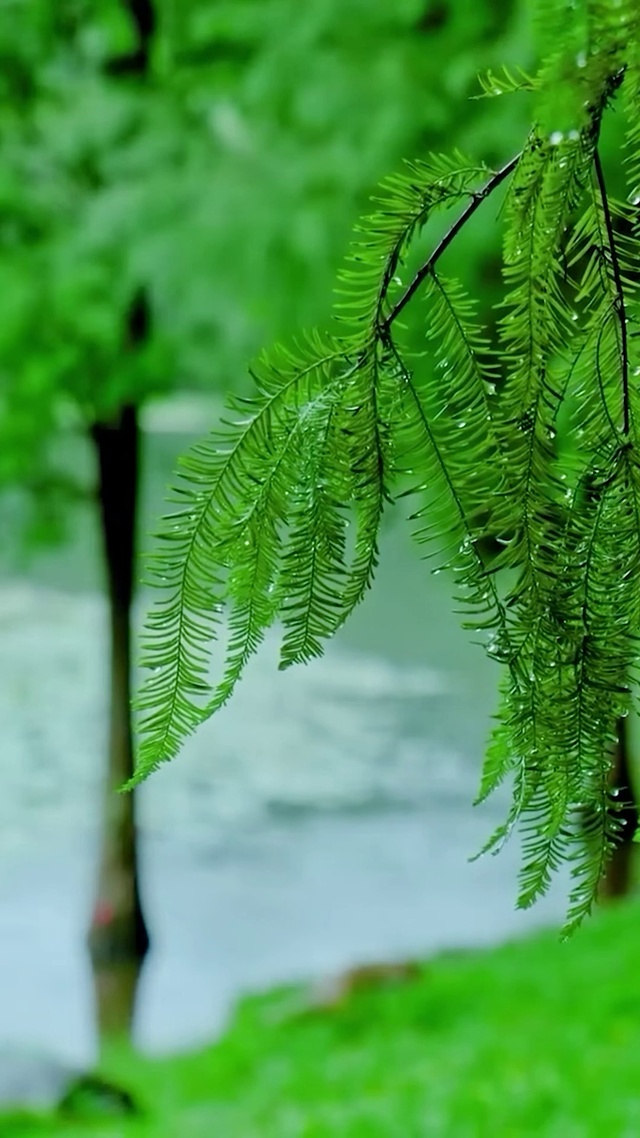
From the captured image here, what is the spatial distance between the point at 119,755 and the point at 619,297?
555 cm

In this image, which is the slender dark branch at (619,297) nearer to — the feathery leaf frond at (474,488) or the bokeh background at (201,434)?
the feathery leaf frond at (474,488)

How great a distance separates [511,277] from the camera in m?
0.79

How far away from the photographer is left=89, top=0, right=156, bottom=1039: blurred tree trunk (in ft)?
19.7

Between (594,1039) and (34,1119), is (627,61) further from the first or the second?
(34,1119)

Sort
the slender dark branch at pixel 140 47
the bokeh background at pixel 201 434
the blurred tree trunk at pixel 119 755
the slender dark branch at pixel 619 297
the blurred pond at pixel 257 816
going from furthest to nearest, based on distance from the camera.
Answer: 1. the blurred pond at pixel 257 816
2. the blurred tree trunk at pixel 119 755
3. the slender dark branch at pixel 140 47
4. the bokeh background at pixel 201 434
5. the slender dark branch at pixel 619 297

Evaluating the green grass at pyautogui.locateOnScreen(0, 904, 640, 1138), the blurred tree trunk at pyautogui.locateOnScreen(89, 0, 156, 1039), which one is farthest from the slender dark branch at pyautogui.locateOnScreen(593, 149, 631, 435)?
the blurred tree trunk at pyautogui.locateOnScreen(89, 0, 156, 1039)

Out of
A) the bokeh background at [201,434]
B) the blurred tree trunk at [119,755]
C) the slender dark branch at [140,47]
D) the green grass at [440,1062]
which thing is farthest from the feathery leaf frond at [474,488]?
the slender dark branch at [140,47]

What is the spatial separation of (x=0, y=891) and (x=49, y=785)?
106 cm

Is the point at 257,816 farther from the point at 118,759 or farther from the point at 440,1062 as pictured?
the point at 440,1062

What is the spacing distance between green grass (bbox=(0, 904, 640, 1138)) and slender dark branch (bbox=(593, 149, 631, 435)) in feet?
7.33

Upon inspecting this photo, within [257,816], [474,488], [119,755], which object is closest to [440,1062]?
[119,755]

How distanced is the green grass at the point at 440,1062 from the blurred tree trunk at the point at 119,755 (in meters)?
0.90

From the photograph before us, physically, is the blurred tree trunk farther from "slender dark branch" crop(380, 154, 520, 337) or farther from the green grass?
"slender dark branch" crop(380, 154, 520, 337)

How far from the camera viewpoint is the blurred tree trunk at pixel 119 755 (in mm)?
6012
